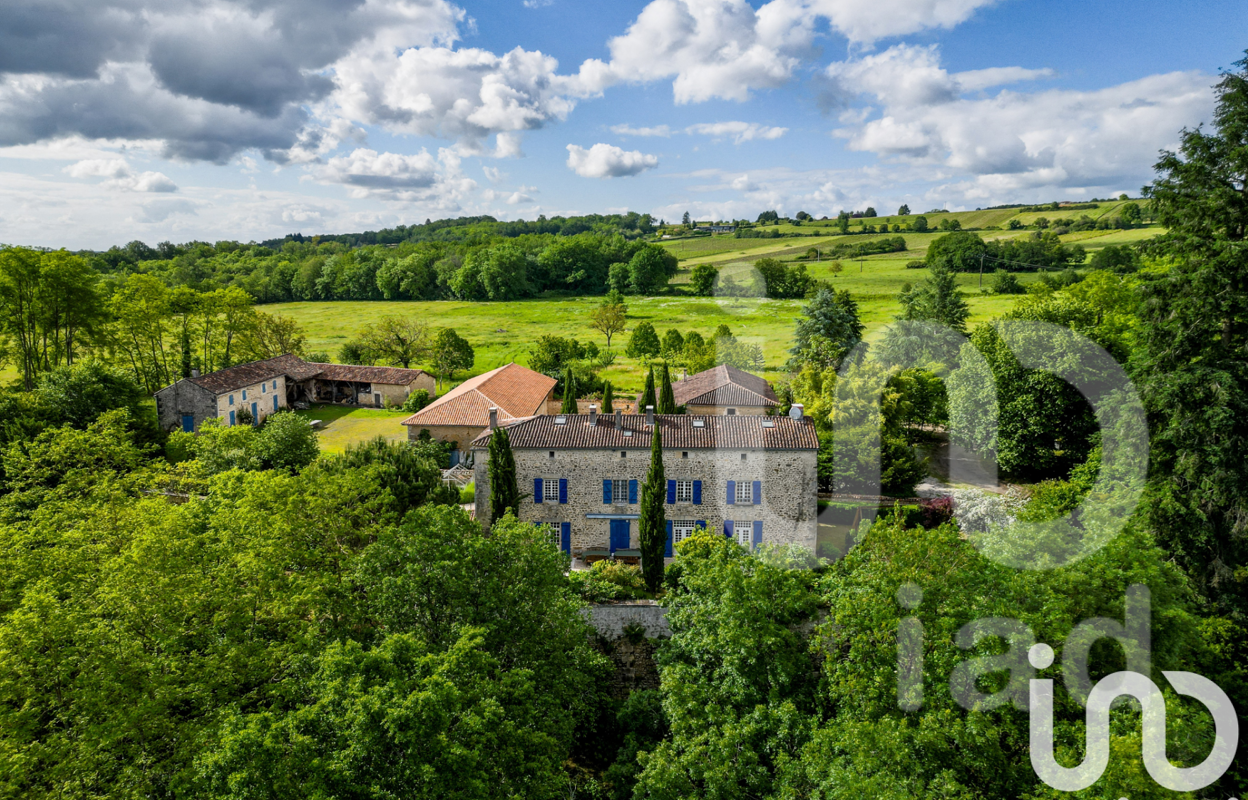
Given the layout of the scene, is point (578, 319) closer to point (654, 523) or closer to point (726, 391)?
point (726, 391)

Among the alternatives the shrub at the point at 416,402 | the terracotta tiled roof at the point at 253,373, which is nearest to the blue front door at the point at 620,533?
the shrub at the point at 416,402

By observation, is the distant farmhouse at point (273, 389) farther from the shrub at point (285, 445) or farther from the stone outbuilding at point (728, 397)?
the stone outbuilding at point (728, 397)

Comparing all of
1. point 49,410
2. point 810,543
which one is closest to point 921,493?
point 810,543

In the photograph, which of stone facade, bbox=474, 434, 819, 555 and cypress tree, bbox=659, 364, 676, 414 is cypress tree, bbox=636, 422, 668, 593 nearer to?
stone facade, bbox=474, 434, 819, 555

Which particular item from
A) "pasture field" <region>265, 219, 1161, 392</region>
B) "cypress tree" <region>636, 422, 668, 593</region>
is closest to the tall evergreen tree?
"cypress tree" <region>636, 422, 668, 593</region>

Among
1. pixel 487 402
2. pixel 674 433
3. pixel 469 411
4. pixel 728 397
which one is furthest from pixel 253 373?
pixel 674 433

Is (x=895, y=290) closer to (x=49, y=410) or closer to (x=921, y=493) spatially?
(x=921, y=493)

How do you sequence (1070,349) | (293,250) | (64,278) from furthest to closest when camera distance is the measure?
(293,250) < (64,278) < (1070,349)
